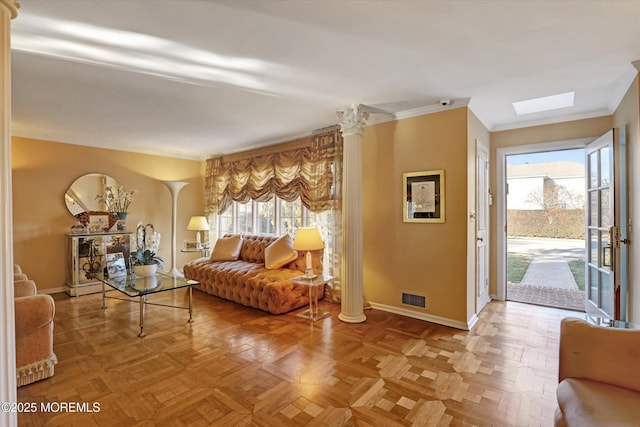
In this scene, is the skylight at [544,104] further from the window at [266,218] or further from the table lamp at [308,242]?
the window at [266,218]

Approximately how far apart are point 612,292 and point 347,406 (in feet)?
9.50

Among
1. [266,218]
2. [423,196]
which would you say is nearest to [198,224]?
[266,218]

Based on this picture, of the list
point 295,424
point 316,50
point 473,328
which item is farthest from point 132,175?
point 473,328

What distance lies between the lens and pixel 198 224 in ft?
19.5

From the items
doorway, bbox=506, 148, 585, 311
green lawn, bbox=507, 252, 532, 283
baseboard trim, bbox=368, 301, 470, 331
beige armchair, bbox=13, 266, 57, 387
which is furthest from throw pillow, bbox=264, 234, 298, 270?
doorway, bbox=506, 148, 585, 311

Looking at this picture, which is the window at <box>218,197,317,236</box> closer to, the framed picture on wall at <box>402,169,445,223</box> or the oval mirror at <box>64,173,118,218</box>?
the framed picture on wall at <box>402,169,445,223</box>

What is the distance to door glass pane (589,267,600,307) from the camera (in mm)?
3324

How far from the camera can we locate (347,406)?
193 centimetres

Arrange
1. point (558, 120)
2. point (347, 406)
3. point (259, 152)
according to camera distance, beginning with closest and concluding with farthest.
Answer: point (347, 406) < point (558, 120) < point (259, 152)

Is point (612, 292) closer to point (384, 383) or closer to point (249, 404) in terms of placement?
point (384, 383)

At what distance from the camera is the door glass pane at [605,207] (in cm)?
305

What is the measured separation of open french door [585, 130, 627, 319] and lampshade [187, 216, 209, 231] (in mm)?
6055

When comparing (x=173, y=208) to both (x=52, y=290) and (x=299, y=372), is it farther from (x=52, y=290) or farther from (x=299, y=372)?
(x=299, y=372)

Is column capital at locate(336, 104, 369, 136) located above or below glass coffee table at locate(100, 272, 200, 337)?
above
